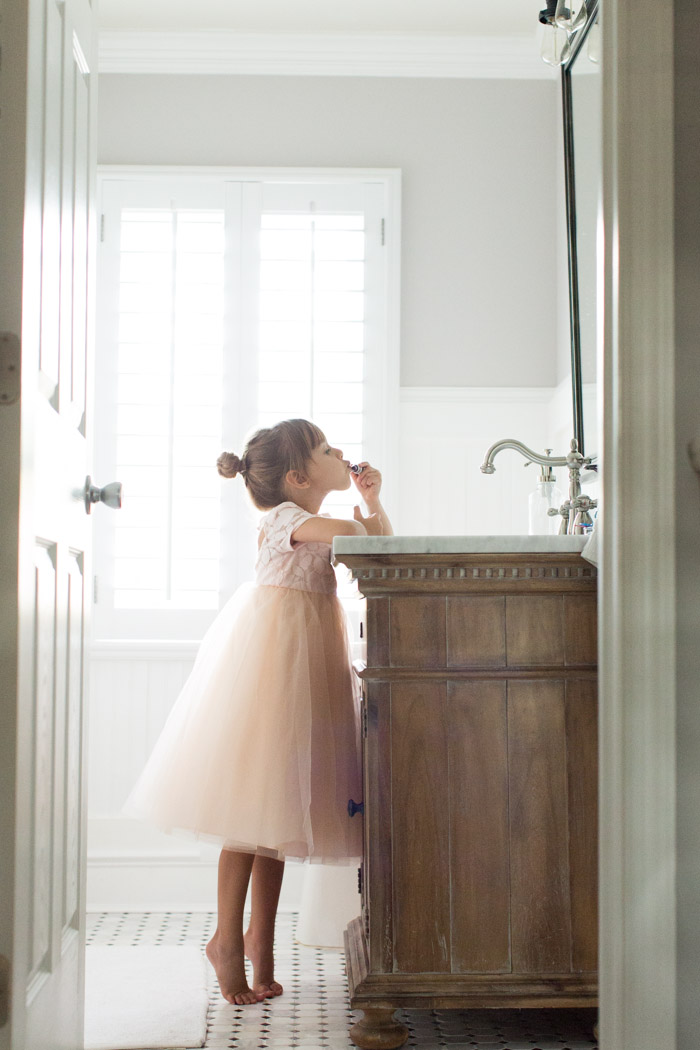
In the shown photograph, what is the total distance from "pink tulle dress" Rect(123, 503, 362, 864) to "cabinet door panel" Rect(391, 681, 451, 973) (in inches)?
9.4

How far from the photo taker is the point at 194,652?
112 inches

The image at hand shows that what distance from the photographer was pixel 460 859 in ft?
5.44

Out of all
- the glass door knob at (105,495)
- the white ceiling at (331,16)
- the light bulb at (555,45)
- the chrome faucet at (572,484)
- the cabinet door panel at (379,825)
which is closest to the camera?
the glass door knob at (105,495)

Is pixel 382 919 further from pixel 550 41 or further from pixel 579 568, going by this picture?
pixel 550 41

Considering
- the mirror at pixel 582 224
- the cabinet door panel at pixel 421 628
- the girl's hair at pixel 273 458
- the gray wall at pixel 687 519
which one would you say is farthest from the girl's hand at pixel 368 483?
the gray wall at pixel 687 519

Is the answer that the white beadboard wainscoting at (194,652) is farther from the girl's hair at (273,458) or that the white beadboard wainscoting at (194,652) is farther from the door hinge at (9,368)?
the door hinge at (9,368)

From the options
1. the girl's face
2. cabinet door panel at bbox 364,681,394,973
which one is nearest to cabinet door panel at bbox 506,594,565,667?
cabinet door panel at bbox 364,681,394,973

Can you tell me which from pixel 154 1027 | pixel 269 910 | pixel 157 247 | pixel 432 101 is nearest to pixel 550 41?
pixel 432 101

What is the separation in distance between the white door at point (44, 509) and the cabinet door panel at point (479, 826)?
0.60 m

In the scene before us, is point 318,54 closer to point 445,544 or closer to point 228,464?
point 228,464

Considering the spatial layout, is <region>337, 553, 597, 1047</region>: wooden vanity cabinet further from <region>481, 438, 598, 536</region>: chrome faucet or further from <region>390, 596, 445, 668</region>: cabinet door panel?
<region>481, 438, 598, 536</region>: chrome faucet

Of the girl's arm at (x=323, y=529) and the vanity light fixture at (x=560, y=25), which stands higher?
the vanity light fixture at (x=560, y=25)

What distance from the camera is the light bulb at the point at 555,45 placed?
7.28 feet

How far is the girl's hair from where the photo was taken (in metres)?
2.17
